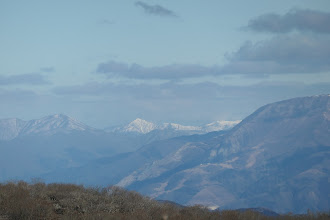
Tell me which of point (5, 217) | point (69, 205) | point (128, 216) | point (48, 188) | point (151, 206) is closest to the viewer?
point (5, 217)

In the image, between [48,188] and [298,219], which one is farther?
[48,188]

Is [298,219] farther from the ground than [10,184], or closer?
closer

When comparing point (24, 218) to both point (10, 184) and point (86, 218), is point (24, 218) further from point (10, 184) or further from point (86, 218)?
point (10, 184)

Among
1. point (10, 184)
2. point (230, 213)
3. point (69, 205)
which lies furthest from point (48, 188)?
point (230, 213)

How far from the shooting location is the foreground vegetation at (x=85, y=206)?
21750 millimetres

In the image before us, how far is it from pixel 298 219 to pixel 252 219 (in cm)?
286

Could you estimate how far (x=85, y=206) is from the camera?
2486 centimetres

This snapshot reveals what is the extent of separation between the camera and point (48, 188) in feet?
99.2

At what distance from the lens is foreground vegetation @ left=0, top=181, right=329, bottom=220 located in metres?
21.8

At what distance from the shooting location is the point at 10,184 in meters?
29.2

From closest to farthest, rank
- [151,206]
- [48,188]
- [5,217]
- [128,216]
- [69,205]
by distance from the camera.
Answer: [5,217] → [128,216] → [69,205] → [151,206] → [48,188]

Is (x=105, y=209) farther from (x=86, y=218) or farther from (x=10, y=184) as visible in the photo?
(x=10, y=184)

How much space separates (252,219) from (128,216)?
7523 mm

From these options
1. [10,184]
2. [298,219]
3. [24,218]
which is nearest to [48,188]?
[10,184]
